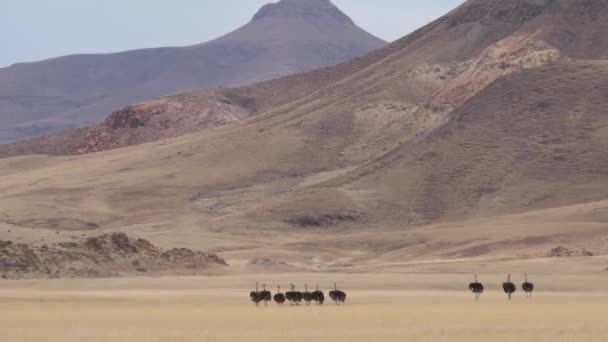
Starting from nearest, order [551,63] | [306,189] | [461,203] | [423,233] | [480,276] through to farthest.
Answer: [480,276] < [423,233] < [461,203] < [306,189] < [551,63]

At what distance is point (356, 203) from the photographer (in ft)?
317

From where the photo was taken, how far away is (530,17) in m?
135

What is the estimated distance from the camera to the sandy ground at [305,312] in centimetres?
2805

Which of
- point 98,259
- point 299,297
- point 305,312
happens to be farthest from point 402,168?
point 305,312

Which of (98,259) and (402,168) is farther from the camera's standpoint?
(402,168)

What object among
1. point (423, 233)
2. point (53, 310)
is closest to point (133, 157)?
point (423, 233)

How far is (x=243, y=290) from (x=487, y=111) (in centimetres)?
6279

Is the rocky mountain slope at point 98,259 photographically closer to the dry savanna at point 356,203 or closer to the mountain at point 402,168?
the dry savanna at point 356,203

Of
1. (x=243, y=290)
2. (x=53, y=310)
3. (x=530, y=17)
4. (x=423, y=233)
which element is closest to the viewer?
(x=53, y=310)

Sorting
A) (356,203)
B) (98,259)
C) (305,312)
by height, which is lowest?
(305,312)

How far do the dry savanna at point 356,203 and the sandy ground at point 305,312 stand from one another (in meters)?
0.12

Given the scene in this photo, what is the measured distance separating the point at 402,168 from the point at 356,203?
668 centimetres

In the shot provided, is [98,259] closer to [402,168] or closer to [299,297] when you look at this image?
[299,297]

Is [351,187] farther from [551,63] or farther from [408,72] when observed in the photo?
[408,72]
